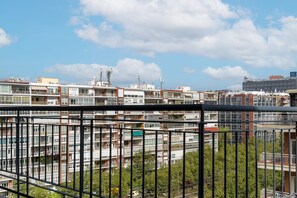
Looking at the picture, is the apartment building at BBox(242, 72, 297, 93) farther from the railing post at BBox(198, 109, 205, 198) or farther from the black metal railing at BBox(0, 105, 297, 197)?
the railing post at BBox(198, 109, 205, 198)

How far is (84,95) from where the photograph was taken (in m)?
51.2

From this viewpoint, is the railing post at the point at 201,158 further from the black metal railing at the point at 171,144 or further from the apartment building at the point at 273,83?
the apartment building at the point at 273,83

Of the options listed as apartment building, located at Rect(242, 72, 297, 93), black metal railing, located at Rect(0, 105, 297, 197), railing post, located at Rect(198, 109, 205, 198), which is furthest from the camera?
apartment building, located at Rect(242, 72, 297, 93)

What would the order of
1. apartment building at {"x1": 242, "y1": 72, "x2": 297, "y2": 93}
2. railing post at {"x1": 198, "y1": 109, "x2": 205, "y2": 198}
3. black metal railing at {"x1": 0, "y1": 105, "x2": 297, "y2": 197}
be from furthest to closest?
apartment building at {"x1": 242, "y1": 72, "x2": 297, "y2": 93}
black metal railing at {"x1": 0, "y1": 105, "x2": 297, "y2": 197}
railing post at {"x1": 198, "y1": 109, "x2": 205, "y2": 198}

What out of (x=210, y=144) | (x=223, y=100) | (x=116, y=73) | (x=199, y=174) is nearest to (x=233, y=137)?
(x=210, y=144)

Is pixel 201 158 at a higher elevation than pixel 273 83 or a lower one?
lower

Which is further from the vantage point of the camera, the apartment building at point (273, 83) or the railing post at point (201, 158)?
the apartment building at point (273, 83)

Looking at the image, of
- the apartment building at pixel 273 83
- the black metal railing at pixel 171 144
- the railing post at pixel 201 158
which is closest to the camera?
the railing post at pixel 201 158

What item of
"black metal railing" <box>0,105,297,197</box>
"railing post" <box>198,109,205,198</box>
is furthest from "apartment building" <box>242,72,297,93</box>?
"railing post" <box>198,109,205,198</box>

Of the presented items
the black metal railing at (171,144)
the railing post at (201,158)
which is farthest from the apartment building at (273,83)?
the railing post at (201,158)

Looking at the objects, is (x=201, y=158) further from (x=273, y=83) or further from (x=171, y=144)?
(x=273, y=83)

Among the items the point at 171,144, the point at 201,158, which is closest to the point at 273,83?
the point at 171,144

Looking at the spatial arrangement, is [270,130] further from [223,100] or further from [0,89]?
[223,100]

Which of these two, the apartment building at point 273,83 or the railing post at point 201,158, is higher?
the apartment building at point 273,83
